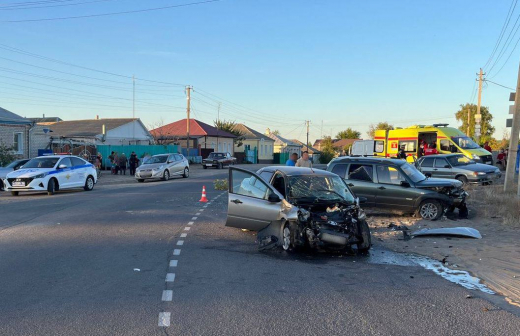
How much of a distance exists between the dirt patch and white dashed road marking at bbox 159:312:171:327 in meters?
4.17

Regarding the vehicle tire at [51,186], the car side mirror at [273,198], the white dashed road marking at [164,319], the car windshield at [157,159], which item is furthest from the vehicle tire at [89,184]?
the white dashed road marking at [164,319]

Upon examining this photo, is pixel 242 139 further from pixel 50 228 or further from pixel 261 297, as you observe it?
pixel 261 297

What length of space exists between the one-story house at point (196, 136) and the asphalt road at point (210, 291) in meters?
48.4

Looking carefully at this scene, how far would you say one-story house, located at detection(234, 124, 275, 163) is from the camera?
7706cm

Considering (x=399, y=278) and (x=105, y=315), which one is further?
(x=399, y=278)

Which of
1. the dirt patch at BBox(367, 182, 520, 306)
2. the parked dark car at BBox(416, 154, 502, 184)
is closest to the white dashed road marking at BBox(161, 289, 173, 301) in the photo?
the dirt patch at BBox(367, 182, 520, 306)

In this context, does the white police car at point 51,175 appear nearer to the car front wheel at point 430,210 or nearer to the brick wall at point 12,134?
the brick wall at point 12,134

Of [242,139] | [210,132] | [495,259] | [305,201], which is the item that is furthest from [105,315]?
[242,139]

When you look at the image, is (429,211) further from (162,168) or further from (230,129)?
(230,129)

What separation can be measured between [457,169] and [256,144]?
58.8 meters

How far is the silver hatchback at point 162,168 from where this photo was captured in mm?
27484

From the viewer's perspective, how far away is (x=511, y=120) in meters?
17.8

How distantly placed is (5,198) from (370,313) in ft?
55.2

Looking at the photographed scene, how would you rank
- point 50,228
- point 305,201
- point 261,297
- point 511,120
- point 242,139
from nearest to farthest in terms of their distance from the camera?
point 261,297
point 305,201
point 50,228
point 511,120
point 242,139
